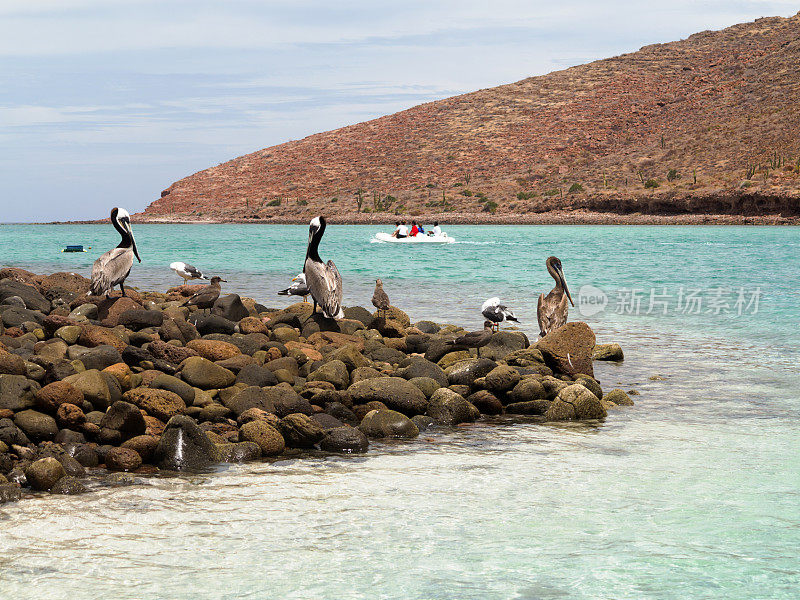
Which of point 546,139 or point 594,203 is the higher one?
point 546,139

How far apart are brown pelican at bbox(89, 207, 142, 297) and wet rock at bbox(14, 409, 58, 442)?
17.6ft

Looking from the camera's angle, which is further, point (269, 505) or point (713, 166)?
point (713, 166)

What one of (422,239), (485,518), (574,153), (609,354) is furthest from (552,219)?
(485,518)

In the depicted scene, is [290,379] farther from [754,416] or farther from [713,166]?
[713,166]

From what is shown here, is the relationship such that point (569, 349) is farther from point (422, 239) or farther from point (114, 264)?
point (422, 239)

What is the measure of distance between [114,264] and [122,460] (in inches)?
242

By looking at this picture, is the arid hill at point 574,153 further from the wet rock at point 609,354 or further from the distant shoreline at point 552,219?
the wet rock at point 609,354

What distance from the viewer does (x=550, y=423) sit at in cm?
886

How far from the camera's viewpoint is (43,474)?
6.44 meters

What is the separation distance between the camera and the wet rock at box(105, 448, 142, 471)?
7082 mm

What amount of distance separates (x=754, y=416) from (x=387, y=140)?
106422 millimetres

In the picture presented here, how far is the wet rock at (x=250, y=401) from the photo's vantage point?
834 cm

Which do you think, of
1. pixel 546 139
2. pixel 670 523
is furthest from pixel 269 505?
pixel 546 139

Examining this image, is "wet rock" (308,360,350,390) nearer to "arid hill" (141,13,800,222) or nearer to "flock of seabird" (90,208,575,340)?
"flock of seabird" (90,208,575,340)
